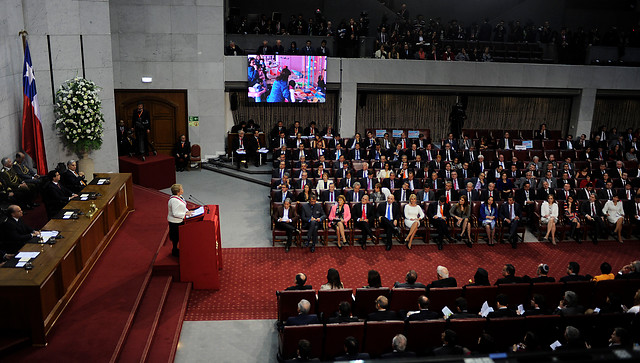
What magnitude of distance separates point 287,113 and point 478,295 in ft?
37.5

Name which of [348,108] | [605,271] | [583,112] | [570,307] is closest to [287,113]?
[348,108]

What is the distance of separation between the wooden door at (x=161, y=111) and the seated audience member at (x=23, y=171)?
5859mm

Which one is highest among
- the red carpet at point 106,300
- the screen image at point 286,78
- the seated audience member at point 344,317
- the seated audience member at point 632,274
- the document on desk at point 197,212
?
the screen image at point 286,78

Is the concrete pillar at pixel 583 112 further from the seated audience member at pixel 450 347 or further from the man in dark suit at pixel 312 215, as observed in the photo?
the seated audience member at pixel 450 347

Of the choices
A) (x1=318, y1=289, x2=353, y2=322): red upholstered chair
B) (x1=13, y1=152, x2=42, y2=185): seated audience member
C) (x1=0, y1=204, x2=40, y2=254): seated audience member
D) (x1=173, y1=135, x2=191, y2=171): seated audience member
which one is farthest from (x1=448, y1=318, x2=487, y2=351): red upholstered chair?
(x1=173, y1=135, x2=191, y2=171): seated audience member

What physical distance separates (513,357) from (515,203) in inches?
426

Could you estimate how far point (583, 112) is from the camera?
61.5 feet

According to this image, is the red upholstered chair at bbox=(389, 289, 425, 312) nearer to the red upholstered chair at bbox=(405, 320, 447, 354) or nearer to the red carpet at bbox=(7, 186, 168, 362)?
the red upholstered chair at bbox=(405, 320, 447, 354)

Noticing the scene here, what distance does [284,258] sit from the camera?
34.7 feet

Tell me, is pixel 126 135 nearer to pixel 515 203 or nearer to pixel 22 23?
pixel 22 23

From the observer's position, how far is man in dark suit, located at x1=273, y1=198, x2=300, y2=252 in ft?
35.8

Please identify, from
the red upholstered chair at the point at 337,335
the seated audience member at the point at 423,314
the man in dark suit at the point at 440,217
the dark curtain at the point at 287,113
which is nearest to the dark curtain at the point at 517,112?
the dark curtain at the point at 287,113

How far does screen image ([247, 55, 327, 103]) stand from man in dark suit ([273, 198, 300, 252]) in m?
6.85

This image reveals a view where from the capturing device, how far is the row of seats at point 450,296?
7676 mm
